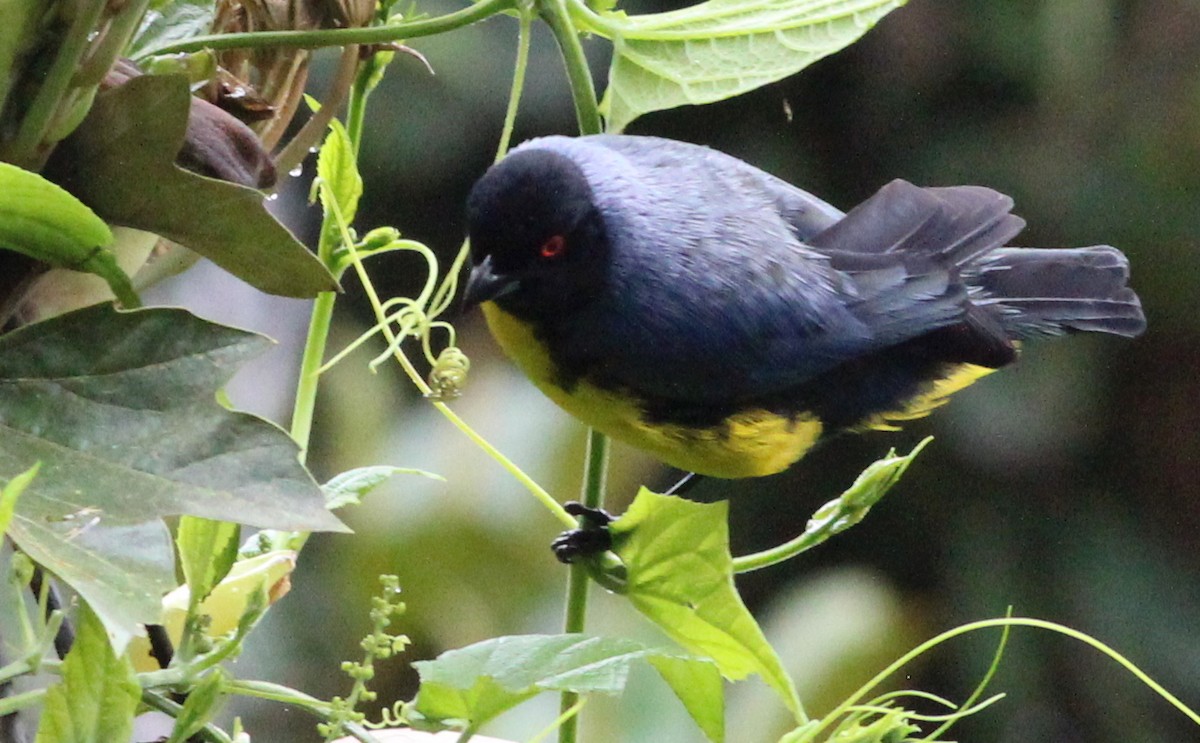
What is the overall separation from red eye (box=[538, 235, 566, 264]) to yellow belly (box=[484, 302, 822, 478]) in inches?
1.7

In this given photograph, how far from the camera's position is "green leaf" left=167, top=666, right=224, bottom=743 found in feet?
0.91

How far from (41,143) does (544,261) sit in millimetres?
308

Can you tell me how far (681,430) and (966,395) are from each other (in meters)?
0.80

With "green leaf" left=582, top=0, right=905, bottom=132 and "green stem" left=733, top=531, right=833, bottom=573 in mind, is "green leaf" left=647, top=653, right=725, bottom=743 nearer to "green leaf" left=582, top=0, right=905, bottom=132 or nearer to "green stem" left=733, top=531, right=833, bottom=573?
"green stem" left=733, top=531, right=833, bottom=573

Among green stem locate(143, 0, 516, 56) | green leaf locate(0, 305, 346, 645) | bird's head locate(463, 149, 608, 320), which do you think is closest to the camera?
green leaf locate(0, 305, 346, 645)

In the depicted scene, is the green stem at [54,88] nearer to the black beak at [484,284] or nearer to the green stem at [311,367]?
the green stem at [311,367]

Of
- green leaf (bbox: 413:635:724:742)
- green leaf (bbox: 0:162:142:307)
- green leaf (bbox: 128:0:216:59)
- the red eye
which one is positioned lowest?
green leaf (bbox: 413:635:724:742)

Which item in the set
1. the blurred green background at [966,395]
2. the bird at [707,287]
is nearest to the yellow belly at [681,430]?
the bird at [707,287]

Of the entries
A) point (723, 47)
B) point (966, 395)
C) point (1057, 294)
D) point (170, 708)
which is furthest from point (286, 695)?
point (966, 395)

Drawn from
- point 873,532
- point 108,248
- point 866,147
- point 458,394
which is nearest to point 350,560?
point 873,532

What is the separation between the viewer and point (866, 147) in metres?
1.38

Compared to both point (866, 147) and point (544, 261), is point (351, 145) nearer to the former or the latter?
point (544, 261)

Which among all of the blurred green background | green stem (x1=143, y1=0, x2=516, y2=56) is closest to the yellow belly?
green stem (x1=143, y1=0, x2=516, y2=56)

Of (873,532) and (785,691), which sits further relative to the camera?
(873,532)
